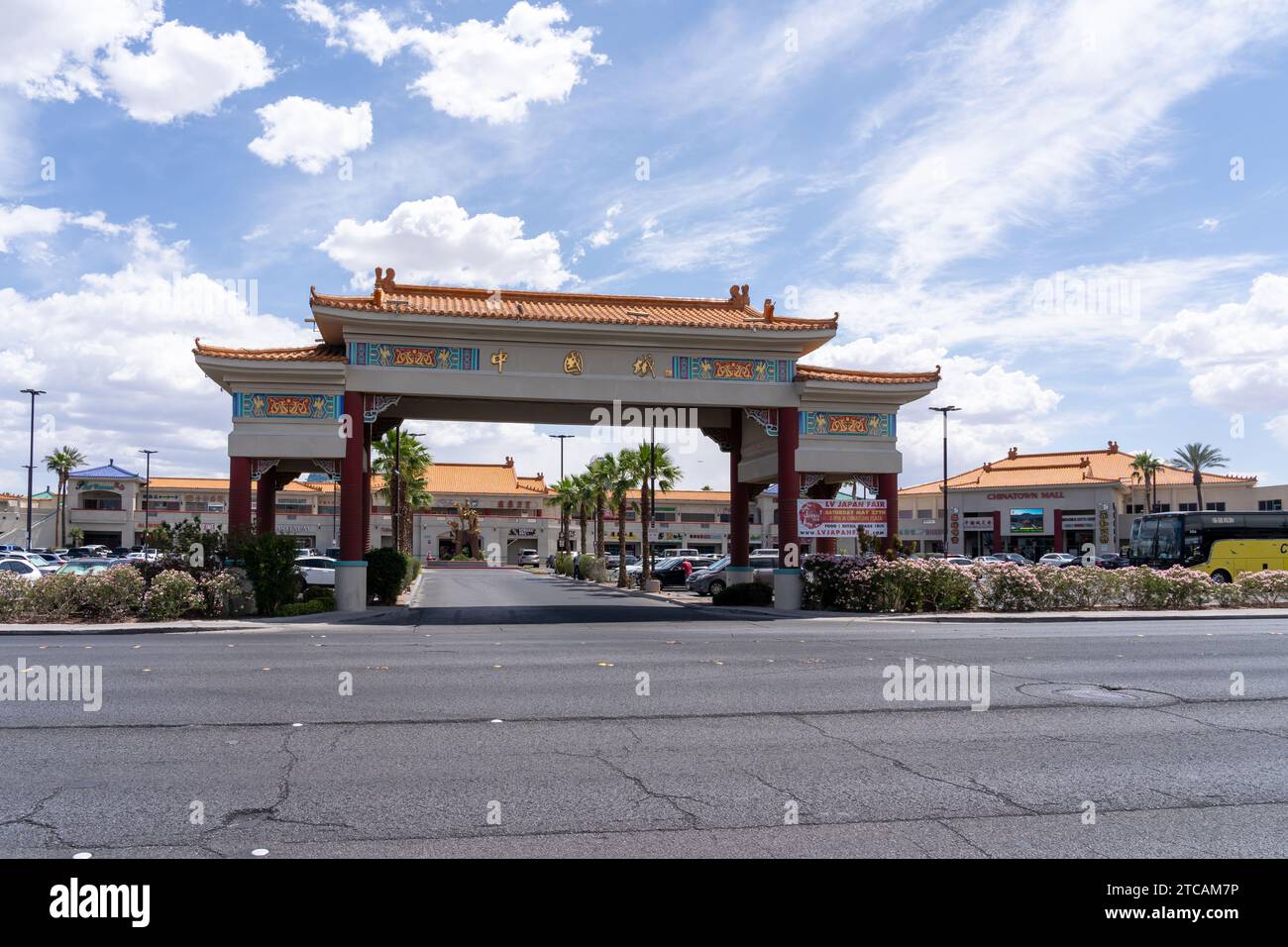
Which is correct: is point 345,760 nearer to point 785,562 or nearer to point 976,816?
point 976,816

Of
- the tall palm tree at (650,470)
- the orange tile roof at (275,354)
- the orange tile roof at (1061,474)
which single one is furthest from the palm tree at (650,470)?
the orange tile roof at (1061,474)

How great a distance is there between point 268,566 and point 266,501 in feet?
18.3

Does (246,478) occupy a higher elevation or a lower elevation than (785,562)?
higher

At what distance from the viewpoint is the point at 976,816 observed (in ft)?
20.2

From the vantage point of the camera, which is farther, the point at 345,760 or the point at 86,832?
the point at 345,760

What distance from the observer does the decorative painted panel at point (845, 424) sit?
27797 millimetres

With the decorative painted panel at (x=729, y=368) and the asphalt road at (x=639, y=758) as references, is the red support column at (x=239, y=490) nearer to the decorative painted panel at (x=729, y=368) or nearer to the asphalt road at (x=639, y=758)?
the asphalt road at (x=639, y=758)

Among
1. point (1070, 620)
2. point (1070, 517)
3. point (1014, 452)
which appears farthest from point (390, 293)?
point (1014, 452)

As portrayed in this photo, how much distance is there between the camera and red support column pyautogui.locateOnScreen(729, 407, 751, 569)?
105 feet

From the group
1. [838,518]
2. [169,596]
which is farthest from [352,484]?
[838,518]

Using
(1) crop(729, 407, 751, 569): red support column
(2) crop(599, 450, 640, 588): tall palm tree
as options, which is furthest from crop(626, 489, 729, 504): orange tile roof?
(1) crop(729, 407, 751, 569): red support column

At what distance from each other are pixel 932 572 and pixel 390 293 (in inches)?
659

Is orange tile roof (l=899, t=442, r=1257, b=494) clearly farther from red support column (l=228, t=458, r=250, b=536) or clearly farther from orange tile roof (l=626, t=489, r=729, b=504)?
red support column (l=228, t=458, r=250, b=536)
